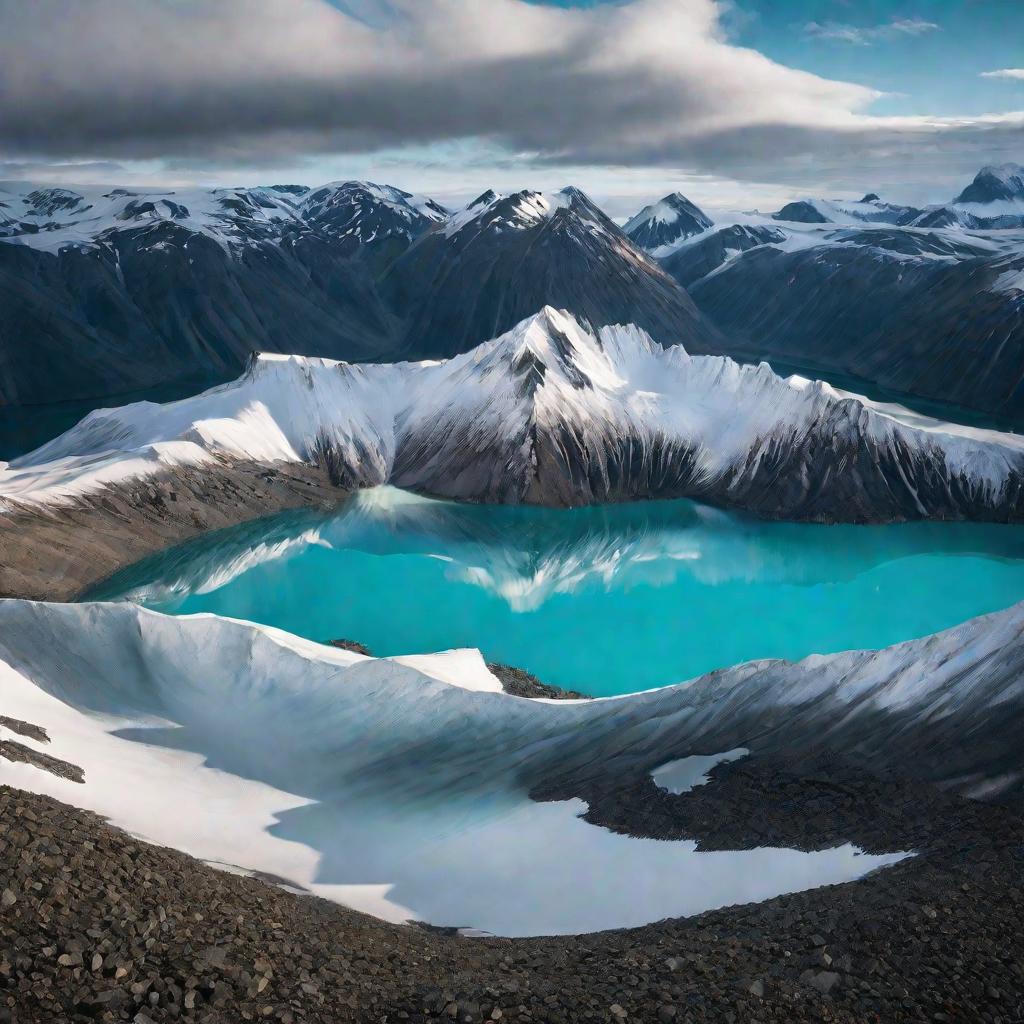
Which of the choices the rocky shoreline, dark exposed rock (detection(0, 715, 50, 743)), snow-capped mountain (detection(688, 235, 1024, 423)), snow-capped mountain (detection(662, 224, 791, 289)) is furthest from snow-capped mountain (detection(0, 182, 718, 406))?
dark exposed rock (detection(0, 715, 50, 743))

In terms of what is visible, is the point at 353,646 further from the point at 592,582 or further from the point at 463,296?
the point at 463,296

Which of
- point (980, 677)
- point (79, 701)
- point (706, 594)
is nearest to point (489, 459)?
point (706, 594)

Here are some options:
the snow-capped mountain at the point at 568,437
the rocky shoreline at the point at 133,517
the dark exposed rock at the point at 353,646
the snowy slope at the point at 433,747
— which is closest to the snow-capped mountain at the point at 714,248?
the snow-capped mountain at the point at 568,437

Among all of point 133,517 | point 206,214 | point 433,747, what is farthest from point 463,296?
point 433,747

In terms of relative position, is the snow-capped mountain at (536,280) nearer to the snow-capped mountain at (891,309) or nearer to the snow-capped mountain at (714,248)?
the snow-capped mountain at (891,309)

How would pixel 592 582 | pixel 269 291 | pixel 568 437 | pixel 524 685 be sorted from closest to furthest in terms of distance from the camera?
pixel 524 685 → pixel 592 582 → pixel 568 437 → pixel 269 291

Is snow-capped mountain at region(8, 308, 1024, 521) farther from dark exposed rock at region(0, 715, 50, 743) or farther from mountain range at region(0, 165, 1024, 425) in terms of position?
mountain range at region(0, 165, 1024, 425)
